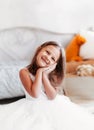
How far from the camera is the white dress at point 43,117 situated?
1.00 metres

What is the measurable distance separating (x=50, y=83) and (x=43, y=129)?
161 mm

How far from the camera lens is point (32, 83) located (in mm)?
977

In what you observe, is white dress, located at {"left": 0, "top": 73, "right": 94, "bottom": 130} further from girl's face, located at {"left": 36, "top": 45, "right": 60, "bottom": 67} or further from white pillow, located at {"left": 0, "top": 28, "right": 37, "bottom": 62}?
white pillow, located at {"left": 0, "top": 28, "right": 37, "bottom": 62}

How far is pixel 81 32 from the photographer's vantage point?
1858 millimetres

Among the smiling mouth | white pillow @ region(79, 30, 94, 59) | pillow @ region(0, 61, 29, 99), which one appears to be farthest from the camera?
white pillow @ region(79, 30, 94, 59)

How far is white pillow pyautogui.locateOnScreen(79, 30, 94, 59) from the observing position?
69.6 inches

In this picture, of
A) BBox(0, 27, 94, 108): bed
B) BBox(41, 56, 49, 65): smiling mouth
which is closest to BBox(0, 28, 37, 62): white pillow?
BBox(0, 27, 94, 108): bed

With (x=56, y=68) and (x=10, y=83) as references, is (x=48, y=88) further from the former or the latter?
(x=10, y=83)

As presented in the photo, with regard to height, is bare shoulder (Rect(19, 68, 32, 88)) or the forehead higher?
the forehead

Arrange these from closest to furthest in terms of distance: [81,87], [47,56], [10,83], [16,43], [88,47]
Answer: [47,56] < [81,87] < [10,83] < [88,47] < [16,43]

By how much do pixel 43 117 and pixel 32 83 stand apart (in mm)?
137
